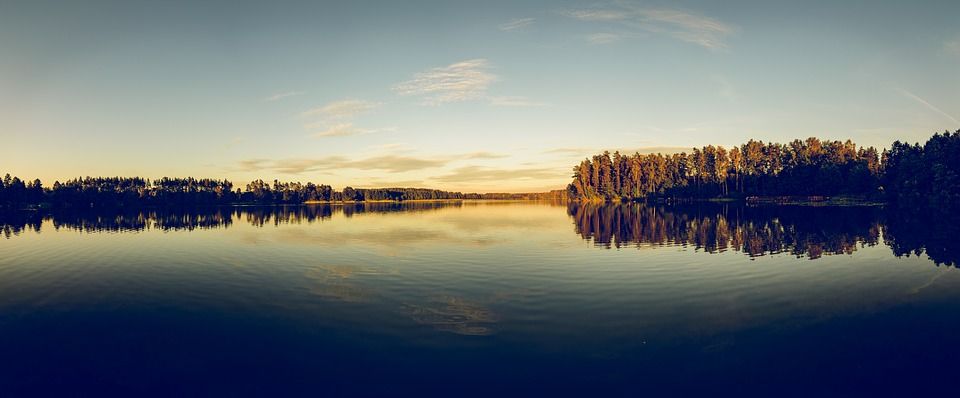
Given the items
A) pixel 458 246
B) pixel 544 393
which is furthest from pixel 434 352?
pixel 458 246

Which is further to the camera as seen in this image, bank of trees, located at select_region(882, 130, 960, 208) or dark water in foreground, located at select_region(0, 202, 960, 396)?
bank of trees, located at select_region(882, 130, 960, 208)

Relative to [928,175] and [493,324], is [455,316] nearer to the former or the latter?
[493,324]

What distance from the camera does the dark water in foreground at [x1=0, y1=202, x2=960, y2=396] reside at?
14.5 m

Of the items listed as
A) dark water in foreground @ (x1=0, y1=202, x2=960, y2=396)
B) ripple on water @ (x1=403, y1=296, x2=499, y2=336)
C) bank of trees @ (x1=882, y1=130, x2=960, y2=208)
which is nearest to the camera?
dark water in foreground @ (x1=0, y1=202, x2=960, y2=396)

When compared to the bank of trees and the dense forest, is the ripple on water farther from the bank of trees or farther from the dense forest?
the dense forest

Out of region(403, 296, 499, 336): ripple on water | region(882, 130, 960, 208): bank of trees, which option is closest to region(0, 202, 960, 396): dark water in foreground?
region(403, 296, 499, 336): ripple on water

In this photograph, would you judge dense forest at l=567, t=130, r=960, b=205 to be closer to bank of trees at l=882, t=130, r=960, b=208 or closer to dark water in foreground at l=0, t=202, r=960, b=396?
bank of trees at l=882, t=130, r=960, b=208

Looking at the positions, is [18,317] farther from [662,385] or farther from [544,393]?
[662,385]

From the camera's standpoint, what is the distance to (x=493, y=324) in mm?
19344

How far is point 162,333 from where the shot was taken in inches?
774

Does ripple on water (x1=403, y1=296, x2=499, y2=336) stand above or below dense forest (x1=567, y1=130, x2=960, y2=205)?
below

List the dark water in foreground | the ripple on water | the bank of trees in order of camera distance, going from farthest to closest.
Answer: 1. the bank of trees
2. the ripple on water
3. the dark water in foreground

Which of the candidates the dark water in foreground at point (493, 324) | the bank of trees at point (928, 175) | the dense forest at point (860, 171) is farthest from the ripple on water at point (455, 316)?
the dense forest at point (860, 171)

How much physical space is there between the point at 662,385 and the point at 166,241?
208ft
